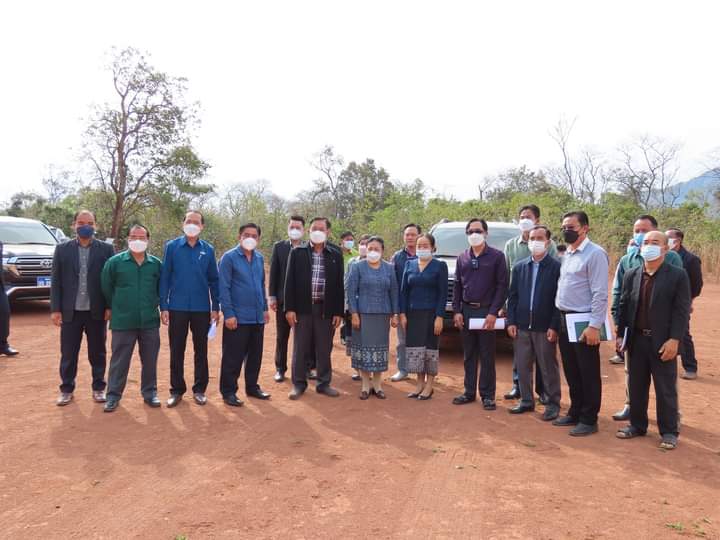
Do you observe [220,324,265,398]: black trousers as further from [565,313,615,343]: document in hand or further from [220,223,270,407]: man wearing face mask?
[565,313,615,343]: document in hand

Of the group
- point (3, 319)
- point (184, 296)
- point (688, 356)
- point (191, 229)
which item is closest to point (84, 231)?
point (191, 229)

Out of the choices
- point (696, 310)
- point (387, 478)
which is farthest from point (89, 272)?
point (696, 310)

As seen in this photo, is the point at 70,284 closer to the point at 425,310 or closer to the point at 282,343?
the point at 282,343

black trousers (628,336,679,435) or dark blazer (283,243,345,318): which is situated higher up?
dark blazer (283,243,345,318)

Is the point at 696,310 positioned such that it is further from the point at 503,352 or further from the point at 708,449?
the point at 708,449

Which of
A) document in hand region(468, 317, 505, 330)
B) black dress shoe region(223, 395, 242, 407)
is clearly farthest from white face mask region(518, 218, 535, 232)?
black dress shoe region(223, 395, 242, 407)

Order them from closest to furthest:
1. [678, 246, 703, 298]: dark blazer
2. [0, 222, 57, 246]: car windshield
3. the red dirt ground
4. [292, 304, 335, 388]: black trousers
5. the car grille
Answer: the red dirt ground, [292, 304, 335, 388]: black trousers, [678, 246, 703, 298]: dark blazer, the car grille, [0, 222, 57, 246]: car windshield

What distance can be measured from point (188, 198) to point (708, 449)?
2353 centimetres

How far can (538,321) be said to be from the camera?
579 centimetres

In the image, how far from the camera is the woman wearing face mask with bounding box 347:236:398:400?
21.1 feet

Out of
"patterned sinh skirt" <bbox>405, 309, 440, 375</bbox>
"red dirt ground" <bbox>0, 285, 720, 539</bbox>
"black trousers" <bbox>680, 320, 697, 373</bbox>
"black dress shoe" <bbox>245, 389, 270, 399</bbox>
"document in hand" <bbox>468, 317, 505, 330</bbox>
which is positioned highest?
"document in hand" <bbox>468, 317, 505, 330</bbox>

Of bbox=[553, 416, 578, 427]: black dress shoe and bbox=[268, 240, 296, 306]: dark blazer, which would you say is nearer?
bbox=[553, 416, 578, 427]: black dress shoe

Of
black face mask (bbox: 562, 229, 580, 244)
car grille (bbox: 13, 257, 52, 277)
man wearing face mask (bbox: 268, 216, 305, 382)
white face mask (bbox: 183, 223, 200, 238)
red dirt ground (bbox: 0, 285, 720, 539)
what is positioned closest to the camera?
red dirt ground (bbox: 0, 285, 720, 539)

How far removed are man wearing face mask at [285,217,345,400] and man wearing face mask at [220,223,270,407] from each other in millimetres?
368
